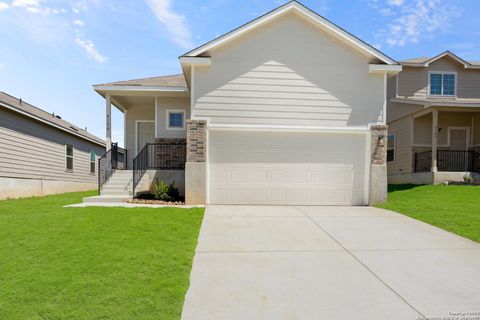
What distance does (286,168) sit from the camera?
9711 mm

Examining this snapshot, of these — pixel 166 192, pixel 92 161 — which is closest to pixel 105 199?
pixel 166 192

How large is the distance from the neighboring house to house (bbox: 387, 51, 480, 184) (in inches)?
721

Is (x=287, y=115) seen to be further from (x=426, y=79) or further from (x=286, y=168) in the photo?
(x=426, y=79)

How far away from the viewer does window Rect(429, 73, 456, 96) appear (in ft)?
57.5

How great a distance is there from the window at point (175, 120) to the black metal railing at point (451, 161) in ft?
40.7

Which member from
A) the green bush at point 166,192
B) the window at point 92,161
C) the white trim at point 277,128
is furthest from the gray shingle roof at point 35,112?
the white trim at point 277,128

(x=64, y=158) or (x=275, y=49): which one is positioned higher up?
(x=275, y=49)

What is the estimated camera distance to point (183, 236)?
571cm

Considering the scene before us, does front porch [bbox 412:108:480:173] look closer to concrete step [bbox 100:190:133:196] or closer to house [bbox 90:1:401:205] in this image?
house [bbox 90:1:401:205]

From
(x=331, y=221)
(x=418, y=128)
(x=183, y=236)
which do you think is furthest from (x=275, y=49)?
(x=418, y=128)

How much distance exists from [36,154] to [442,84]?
2224 cm

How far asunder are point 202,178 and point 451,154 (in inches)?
564

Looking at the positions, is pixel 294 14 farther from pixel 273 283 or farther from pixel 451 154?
pixel 451 154

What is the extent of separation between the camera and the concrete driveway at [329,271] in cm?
340
